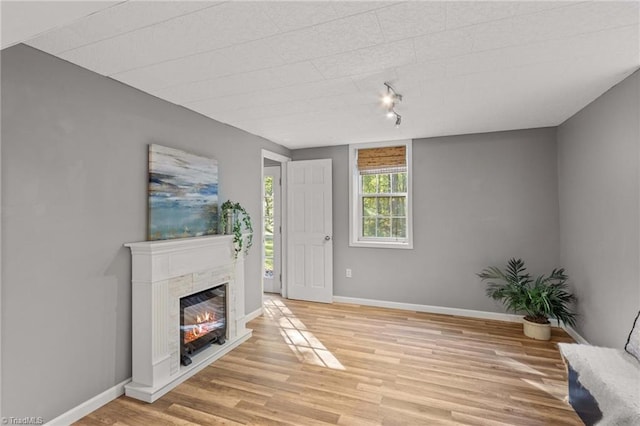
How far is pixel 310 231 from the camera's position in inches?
190

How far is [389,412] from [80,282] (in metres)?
2.27

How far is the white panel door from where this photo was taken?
4.75 meters

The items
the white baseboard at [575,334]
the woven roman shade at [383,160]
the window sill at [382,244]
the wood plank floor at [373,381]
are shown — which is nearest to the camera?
the wood plank floor at [373,381]

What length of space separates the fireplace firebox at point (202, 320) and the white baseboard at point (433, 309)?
2026 mm

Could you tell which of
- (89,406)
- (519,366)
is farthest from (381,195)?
(89,406)

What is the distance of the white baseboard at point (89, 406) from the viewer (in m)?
2.00

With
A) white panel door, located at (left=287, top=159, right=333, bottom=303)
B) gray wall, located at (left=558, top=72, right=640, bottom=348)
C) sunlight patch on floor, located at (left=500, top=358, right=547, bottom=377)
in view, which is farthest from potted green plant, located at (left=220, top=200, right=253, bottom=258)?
gray wall, located at (left=558, top=72, right=640, bottom=348)

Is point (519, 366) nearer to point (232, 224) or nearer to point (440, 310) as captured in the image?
point (440, 310)

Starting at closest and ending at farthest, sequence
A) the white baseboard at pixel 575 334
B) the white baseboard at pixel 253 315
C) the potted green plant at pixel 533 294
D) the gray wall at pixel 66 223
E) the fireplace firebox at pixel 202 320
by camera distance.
→ 1. the gray wall at pixel 66 223
2. the fireplace firebox at pixel 202 320
3. the white baseboard at pixel 575 334
4. the potted green plant at pixel 533 294
5. the white baseboard at pixel 253 315

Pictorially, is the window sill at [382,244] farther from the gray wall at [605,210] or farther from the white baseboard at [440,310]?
the gray wall at [605,210]

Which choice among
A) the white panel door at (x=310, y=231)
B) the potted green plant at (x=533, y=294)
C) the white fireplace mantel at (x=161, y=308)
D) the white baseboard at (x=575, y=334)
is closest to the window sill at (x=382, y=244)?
the white panel door at (x=310, y=231)

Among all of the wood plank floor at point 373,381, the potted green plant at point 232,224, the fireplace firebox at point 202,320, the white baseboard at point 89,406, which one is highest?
the potted green plant at point 232,224

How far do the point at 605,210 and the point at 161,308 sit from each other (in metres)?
3.77

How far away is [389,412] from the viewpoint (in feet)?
7.11
